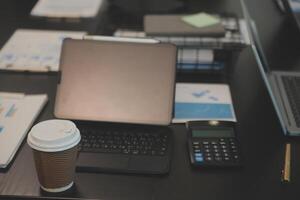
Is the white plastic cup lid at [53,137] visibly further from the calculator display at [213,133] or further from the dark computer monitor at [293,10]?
the dark computer monitor at [293,10]

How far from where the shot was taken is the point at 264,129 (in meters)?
1.08

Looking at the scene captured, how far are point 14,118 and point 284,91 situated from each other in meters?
0.69

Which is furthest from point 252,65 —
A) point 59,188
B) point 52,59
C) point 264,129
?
point 59,188

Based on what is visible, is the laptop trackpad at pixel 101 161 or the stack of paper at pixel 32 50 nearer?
the laptop trackpad at pixel 101 161

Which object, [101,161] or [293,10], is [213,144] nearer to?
[101,161]

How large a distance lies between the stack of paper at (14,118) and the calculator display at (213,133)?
15.4 inches

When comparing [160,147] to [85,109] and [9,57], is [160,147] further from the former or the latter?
[9,57]

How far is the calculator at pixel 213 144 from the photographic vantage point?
953mm

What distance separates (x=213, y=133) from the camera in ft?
3.32

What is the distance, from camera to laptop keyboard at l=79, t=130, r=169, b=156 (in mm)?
970

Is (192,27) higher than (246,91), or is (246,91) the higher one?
(192,27)

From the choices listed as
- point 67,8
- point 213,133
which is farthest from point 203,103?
point 67,8

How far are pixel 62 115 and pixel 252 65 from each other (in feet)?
1.97

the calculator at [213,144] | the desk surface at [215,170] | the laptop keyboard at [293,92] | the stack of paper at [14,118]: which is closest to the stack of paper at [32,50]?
the desk surface at [215,170]
